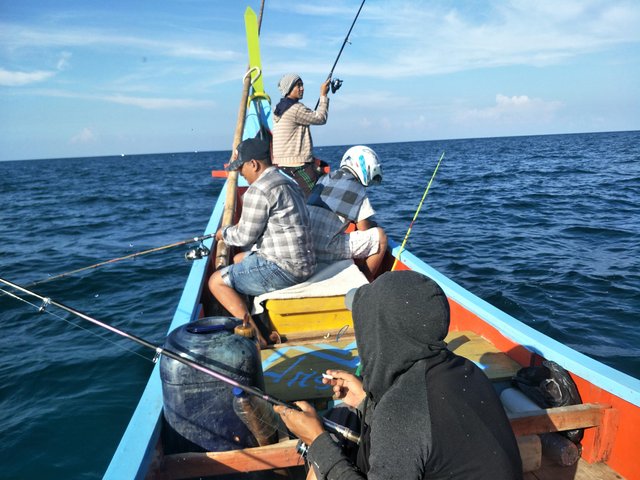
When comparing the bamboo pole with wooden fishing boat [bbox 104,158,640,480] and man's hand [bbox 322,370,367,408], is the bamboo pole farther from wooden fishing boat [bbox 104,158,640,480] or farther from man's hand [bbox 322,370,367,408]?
man's hand [bbox 322,370,367,408]

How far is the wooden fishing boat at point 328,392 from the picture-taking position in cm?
241

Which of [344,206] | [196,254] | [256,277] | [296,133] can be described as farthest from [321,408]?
[296,133]

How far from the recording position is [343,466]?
1.77 metres

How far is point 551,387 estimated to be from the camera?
9.48ft

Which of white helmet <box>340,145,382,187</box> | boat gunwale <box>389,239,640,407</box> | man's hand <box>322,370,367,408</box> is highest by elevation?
white helmet <box>340,145,382,187</box>

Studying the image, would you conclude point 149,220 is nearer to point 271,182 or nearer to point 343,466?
point 271,182

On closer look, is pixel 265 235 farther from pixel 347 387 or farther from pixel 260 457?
pixel 260 457

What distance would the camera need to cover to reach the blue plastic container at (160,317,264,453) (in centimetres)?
241

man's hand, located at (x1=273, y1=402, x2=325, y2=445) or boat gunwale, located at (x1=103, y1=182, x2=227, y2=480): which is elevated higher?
man's hand, located at (x1=273, y1=402, x2=325, y2=445)

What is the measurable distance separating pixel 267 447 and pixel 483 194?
18969mm

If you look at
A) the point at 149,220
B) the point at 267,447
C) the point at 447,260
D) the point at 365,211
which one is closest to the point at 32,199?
the point at 149,220

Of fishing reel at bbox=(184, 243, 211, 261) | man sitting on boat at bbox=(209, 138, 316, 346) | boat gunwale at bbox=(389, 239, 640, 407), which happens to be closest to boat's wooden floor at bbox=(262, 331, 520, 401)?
boat gunwale at bbox=(389, 239, 640, 407)

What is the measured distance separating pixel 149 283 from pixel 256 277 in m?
6.22

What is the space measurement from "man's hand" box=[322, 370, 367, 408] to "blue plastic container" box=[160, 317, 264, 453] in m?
0.41
